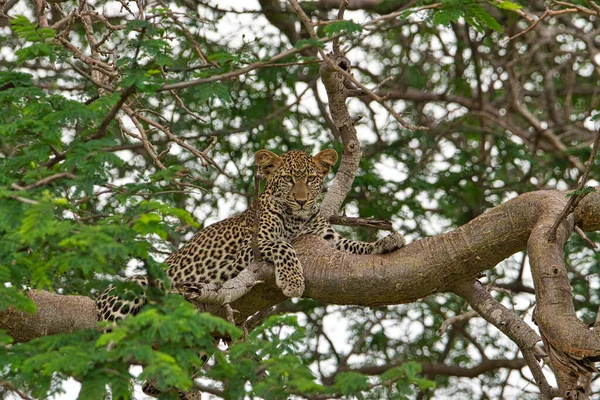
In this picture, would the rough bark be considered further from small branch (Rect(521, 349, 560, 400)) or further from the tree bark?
small branch (Rect(521, 349, 560, 400))

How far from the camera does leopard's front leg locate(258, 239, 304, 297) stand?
25.5ft

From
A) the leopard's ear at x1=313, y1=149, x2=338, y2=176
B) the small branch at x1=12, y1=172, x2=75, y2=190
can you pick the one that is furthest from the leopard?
the small branch at x1=12, y1=172, x2=75, y2=190

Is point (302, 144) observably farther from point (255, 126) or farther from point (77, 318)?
point (77, 318)

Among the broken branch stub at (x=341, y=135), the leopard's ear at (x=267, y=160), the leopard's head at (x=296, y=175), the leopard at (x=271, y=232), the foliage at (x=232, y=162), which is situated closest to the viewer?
the foliage at (x=232, y=162)

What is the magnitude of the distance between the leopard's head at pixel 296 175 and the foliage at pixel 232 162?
0.70 metres

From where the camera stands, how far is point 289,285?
25.6 feet

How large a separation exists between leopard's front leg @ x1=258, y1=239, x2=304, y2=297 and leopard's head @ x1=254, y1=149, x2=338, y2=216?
49.0 inches

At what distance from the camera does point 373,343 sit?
12.8 metres

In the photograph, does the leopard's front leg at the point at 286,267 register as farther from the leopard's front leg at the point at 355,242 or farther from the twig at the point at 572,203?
the twig at the point at 572,203

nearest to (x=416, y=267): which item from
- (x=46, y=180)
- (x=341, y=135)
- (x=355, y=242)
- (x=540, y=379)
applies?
(x=540, y=379)

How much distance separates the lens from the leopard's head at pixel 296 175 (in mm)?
9727

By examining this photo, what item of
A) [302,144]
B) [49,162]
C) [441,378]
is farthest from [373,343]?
[49,162]

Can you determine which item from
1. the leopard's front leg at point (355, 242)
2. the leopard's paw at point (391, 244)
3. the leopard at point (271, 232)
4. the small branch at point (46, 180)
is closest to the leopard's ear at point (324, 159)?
the leopard at point (271, 232)

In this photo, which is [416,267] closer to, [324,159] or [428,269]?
[428,269]
